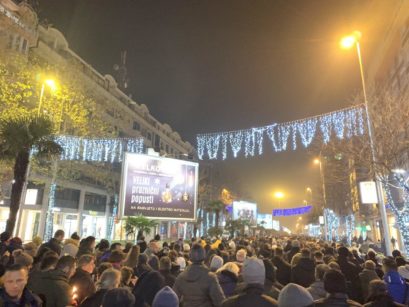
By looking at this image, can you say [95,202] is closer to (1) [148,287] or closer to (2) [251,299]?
(1) [148,287]

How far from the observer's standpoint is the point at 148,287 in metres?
5.68

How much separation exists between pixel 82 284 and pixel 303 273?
4.85 meters

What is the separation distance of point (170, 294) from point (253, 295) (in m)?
0.90

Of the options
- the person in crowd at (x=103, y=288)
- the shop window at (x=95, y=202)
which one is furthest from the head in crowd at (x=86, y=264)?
the shop window at (x=95, y=202)

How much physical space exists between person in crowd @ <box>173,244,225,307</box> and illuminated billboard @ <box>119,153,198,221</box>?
51.3 ft

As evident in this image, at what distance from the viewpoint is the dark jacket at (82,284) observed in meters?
5.53

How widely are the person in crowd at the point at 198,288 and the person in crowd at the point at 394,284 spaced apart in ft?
12.4

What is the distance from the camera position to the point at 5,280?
4.12 meters

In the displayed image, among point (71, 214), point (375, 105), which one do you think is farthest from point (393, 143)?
point (71, 214)

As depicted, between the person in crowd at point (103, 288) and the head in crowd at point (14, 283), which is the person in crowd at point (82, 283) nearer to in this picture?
the person in crowd at point (103, 288)

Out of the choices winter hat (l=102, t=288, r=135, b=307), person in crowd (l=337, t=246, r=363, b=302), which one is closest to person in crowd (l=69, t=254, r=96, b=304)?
winter hat (l=102, t=288, r=135, b=307)

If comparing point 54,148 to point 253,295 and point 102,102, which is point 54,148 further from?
point 102,102

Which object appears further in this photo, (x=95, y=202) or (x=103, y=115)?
(x=95, y=202)

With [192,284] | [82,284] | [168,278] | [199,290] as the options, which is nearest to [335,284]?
[199,290]
